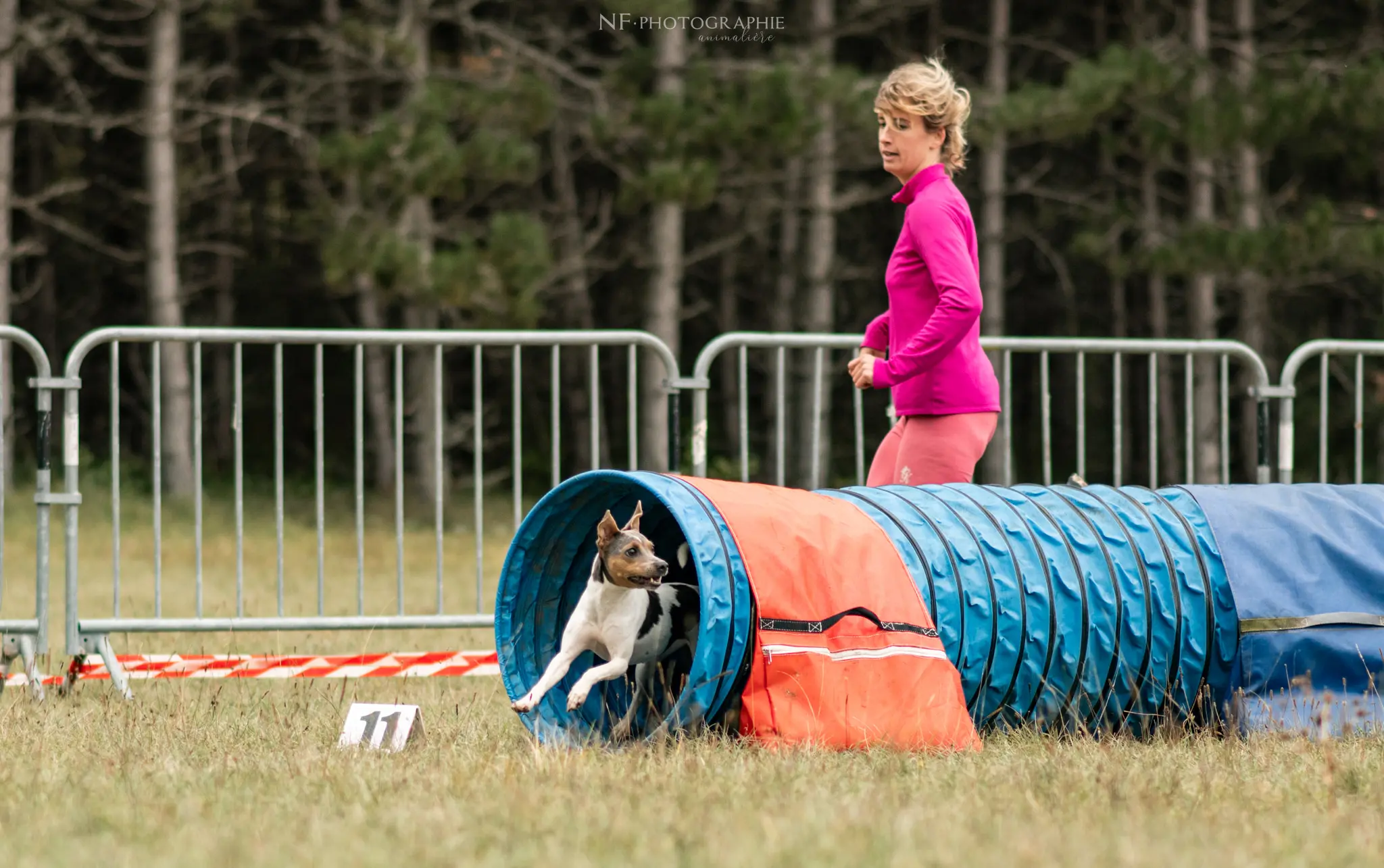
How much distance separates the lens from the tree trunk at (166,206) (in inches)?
646

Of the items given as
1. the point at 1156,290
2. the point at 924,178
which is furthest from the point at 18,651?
the point at 1156,290

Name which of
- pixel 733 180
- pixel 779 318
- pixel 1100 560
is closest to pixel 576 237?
pixel 779 318

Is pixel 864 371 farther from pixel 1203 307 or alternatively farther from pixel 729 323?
pixel 729 323

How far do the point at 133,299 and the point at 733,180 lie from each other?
36.2 ft

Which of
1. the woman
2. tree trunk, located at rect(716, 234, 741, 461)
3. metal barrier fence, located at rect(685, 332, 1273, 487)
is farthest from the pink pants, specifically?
tree trunk, located at rect(716, 234, 741, 461)

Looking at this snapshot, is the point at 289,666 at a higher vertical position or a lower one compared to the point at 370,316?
lower

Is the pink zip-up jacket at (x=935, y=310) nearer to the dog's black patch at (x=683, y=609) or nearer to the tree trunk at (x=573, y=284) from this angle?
the dog's black patch at (x=683, y=609)

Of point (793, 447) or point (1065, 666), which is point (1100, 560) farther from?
point (793, 447)

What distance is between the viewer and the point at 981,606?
4.80 meters

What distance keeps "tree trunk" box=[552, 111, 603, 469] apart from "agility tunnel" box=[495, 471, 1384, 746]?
13667 millimetres

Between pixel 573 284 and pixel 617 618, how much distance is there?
17439mm

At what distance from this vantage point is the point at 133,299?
24.4 m

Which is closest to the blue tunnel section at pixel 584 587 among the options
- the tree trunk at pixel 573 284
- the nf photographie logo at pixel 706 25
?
the nf photographie logo at pixel 706 25

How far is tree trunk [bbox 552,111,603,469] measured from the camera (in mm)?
21141
